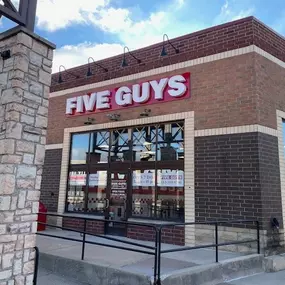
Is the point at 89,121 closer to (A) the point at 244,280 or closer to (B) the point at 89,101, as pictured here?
(B) the point at 89,101

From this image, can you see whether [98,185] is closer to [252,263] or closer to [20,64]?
[252,263]

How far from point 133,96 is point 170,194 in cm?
319

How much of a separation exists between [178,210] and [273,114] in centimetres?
349

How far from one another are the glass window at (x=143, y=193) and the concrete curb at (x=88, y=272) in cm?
311

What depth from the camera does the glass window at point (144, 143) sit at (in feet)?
30.9

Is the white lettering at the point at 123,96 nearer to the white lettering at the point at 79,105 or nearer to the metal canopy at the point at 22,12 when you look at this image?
the white lettering at the point at 79,105

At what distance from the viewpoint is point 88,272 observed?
6.16m

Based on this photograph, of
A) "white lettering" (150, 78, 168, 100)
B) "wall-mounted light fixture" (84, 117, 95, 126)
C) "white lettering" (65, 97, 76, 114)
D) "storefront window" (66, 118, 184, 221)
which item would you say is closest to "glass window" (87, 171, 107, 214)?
"storefront window" (66, 118, 184, 221)

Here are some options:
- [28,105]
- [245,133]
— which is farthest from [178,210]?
[28,105]

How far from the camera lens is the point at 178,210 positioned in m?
8.74

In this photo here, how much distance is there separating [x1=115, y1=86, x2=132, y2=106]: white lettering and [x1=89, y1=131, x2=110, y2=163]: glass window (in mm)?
1108

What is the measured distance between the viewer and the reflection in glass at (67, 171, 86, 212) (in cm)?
1080

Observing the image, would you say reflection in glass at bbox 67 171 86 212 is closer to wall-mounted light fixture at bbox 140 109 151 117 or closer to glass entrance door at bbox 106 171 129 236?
glass entrance door at bbox 106 171 129 236

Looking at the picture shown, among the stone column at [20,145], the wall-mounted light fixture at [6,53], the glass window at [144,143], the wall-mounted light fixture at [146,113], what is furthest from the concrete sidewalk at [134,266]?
the wall-mounted light fixture at [146,113]
